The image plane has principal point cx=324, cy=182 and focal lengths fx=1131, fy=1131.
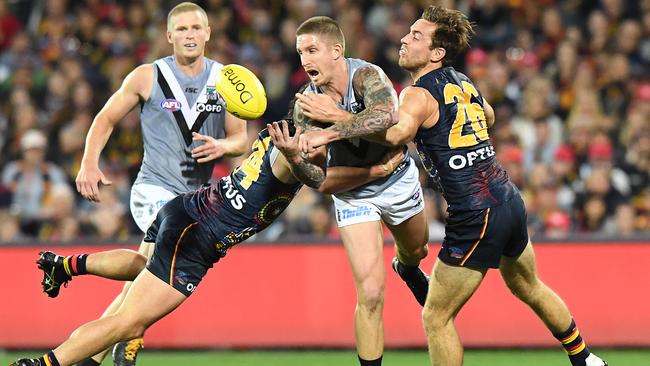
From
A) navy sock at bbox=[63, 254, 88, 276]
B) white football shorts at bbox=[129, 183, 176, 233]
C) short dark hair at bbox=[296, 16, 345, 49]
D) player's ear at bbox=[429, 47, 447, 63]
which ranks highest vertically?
short dark hair at bbox=[296, 16, 345, 49]

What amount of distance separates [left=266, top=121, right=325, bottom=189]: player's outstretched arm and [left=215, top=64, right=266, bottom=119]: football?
494 millimetres

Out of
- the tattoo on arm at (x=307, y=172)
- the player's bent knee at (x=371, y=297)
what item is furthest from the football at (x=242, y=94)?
the player's bent knee at (x=371, y=297)

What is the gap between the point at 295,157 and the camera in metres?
6.64

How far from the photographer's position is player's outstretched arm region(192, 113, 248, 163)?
25.3 feet

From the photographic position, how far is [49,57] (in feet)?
48.1

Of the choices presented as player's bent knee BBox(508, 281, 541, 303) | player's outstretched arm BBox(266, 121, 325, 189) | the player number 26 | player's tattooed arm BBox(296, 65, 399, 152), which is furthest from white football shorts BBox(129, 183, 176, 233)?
player's bent knee BBox(508, 281, 541, 303)

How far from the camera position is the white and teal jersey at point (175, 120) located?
26.7 ft

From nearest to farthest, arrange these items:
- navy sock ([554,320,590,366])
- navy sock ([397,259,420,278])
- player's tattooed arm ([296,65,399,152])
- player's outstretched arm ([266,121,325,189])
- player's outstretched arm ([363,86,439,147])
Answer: player's outstretched arm ([266,121,325,189]), player's tattooed arm ([296,65,399,152]), player's outstretched arm ([363,86,439,147]), navy sock ([554,320,590,366]), navy sock ([397,259,420,278])

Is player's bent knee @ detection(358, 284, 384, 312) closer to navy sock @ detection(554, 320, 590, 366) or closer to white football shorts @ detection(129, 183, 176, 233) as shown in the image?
navy sock @ detection(554, 320, 590, 366)

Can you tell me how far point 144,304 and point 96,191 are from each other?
107 cm

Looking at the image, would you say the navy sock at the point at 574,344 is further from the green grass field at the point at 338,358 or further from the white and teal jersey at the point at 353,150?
the green grass field at the point at 338,358

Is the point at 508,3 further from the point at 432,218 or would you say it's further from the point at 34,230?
the point at 34,230

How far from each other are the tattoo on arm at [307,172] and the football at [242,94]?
0.67m

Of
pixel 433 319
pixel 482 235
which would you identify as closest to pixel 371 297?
pixel 433 319
